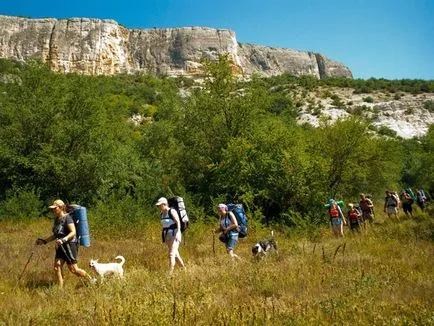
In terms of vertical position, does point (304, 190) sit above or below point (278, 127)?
below

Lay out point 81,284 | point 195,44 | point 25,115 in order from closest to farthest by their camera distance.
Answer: point 81,284
point 25,115
point 195,44

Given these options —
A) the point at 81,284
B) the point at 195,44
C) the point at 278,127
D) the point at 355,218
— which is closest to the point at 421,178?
the point at 278,127

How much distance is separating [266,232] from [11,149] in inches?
486

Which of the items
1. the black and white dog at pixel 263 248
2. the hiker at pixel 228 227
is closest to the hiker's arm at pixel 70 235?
the hiker at pixel 228 227

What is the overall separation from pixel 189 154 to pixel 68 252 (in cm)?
1314

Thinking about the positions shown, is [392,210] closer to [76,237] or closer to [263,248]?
[263,248]

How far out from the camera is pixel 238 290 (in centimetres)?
602

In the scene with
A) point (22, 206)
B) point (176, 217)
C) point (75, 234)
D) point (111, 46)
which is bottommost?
point (22, 206)

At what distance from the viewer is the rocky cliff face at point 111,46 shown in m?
77.9

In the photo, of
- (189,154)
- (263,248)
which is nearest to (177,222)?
(263,248)

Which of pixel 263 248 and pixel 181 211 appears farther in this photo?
pixel 263 248

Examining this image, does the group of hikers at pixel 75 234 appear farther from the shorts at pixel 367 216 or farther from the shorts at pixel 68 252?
the shorts at pixel 367 216

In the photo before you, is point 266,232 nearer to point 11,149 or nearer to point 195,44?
point 11,149

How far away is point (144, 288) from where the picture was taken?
6.08 m
